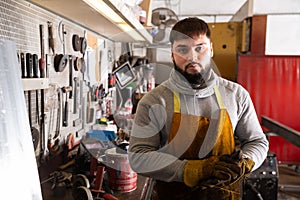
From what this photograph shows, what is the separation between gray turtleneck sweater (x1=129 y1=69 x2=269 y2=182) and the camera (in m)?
0.95

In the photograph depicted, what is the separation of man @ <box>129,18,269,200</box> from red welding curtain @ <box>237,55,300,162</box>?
6.73ft

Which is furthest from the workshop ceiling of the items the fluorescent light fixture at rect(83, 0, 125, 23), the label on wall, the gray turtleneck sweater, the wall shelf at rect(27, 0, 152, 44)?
the gray turtleneck sweater

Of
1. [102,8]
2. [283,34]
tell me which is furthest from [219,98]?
[283,34]

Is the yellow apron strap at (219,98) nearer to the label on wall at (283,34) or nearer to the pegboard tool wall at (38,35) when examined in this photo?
the pegboard tool wall at (38,35)

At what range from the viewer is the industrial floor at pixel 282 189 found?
1.04 m

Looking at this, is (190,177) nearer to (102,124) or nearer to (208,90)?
(208,90)

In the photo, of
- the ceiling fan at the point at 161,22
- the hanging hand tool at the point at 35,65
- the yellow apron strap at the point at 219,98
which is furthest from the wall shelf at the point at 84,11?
the ceiling fan at the point at 161,22

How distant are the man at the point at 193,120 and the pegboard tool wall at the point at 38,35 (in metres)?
0.39

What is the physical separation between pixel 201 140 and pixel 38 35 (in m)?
0.74

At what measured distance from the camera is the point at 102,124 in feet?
5.53

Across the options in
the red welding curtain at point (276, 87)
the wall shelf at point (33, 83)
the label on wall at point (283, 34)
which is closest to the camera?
the wall shelf at point (33, 83)

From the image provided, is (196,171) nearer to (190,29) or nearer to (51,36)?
(190,29)

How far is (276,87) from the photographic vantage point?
9.88ft

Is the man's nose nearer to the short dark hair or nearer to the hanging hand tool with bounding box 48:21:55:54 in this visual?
the short dark hair
